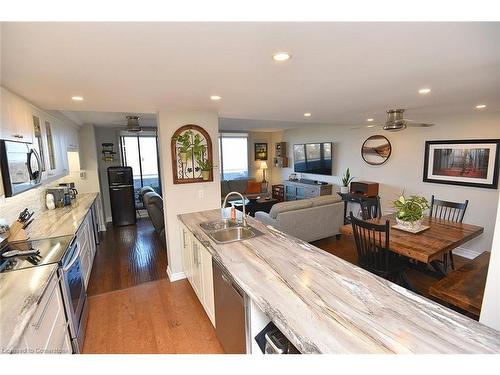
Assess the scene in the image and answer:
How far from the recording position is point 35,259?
6.08ft

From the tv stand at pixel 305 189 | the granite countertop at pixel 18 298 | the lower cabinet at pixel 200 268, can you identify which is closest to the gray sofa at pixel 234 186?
the tv stand at pixel 305 189

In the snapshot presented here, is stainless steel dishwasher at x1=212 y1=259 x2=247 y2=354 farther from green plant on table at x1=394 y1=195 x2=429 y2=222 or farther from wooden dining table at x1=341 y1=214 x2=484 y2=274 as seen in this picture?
green plant on table at x1=394 y1=195 x2=429 y2=222

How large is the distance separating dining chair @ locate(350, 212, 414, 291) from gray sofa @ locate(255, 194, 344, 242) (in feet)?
4.12

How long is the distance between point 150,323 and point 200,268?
75 cm

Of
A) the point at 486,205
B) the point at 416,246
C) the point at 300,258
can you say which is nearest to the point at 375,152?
the point at 486,205

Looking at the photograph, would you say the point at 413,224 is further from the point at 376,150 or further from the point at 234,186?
the point at 234,186

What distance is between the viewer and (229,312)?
169 cm

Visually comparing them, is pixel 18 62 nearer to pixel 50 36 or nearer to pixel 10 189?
pixel 50 36

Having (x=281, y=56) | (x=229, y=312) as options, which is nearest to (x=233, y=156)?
(x=229, y=312)

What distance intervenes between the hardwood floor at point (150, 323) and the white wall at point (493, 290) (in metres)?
1.80

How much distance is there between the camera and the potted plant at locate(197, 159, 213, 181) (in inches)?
123
